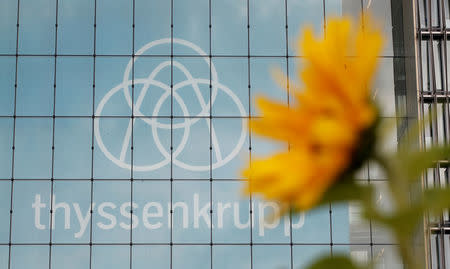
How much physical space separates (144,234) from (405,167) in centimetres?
1646

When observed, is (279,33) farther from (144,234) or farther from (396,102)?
(144,234)

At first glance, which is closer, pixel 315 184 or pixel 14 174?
pixel 315 184

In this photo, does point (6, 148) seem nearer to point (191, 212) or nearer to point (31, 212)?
point (31, 212)

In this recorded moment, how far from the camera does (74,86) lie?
57.7 ft

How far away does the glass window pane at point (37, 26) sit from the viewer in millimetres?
17609

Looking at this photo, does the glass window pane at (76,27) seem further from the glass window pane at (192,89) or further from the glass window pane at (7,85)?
the glass window pane at (192,89)

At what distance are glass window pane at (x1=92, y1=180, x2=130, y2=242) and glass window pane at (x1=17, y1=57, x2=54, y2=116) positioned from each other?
169cm

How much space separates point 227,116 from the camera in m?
17.4

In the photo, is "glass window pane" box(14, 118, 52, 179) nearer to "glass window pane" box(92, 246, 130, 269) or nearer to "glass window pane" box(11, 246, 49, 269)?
"glass window pane" box(11, 246, 49, 269)

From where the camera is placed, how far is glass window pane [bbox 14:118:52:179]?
1714 centimetres

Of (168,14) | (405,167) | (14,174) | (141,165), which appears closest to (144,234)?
(141,165)

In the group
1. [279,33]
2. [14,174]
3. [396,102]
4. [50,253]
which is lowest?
[50,253]

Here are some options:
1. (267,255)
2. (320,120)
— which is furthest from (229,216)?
(320,120)

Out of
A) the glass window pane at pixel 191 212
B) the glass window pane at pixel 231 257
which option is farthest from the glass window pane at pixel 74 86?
the glass window pane at pixel 231 257
